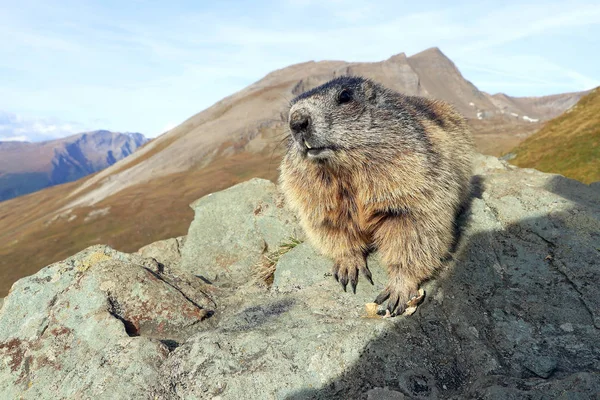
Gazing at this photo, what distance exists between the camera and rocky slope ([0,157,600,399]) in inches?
155

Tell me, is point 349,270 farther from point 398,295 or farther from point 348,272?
point 398,295

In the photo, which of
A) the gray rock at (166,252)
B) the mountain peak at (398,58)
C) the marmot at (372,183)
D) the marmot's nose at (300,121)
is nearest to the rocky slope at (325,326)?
the marmot at (372,183)

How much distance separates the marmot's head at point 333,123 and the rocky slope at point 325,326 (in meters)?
2.00

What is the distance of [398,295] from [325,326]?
106 cm

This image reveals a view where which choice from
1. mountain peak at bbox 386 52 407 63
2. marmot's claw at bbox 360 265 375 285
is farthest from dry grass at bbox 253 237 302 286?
mountain peak at bbox 386 52 407 63

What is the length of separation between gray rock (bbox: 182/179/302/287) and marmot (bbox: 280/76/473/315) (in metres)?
2.04

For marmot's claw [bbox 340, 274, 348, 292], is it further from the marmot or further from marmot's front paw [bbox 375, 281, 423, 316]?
marmot's front paw [bbox 375, 281, 423, 316]

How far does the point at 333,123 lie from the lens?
4.73 metres

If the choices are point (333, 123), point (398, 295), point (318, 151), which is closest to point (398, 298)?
point (398, 295)

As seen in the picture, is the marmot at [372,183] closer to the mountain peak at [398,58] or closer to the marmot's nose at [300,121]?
the marmot's nose at [300,121]

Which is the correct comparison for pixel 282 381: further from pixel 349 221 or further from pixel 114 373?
pixel 349 221

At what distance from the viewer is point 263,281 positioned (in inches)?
253

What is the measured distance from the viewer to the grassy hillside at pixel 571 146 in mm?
26734

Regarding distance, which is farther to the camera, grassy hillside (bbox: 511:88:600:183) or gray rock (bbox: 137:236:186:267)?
grassy hillside (bbox: 511:88:600:183)
